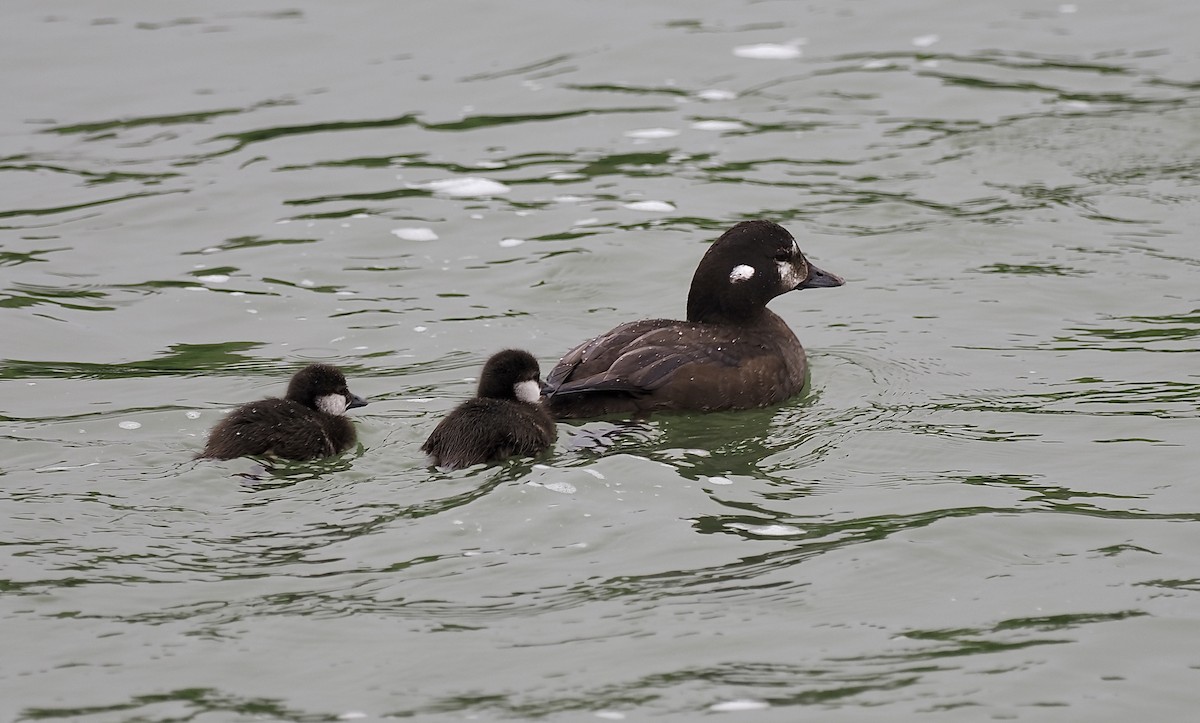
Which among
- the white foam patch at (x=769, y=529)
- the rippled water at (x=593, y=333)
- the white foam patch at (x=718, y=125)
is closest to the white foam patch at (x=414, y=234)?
the rippled water at (x=593, y=333)

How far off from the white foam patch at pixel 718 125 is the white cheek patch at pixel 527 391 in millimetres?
6327

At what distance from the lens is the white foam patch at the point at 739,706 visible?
5.64m

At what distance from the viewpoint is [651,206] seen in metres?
12.7

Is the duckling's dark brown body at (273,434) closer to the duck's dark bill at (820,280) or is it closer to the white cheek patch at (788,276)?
the white cheek patch at (788,276)

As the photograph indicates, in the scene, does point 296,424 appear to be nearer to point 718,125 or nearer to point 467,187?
point 467,187

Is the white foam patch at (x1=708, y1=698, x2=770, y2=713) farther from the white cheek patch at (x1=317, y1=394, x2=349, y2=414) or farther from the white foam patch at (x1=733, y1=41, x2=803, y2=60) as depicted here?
the white foam patch at (x1=733, y1=41, x2=803, y2=60)

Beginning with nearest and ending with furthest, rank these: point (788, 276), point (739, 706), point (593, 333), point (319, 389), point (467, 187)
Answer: point (739, 706) → point (319, 389) → point (788, 276) → point (593, 333) → point (467, 187)

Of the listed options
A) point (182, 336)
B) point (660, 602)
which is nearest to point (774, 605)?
point (660, 602)

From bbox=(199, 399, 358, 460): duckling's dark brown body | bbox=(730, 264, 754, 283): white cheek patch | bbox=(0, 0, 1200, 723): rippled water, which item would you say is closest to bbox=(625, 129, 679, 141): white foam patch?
bbox=(0, 0, 1200, 723): rippled water

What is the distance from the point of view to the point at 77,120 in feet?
49.1

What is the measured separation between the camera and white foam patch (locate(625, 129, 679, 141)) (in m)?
14.1

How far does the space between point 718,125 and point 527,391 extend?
649 centimetres

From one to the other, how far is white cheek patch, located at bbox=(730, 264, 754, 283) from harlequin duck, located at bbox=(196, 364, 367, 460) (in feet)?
7.31

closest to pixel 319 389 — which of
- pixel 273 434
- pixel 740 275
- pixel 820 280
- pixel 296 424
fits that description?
pixel 296 424
